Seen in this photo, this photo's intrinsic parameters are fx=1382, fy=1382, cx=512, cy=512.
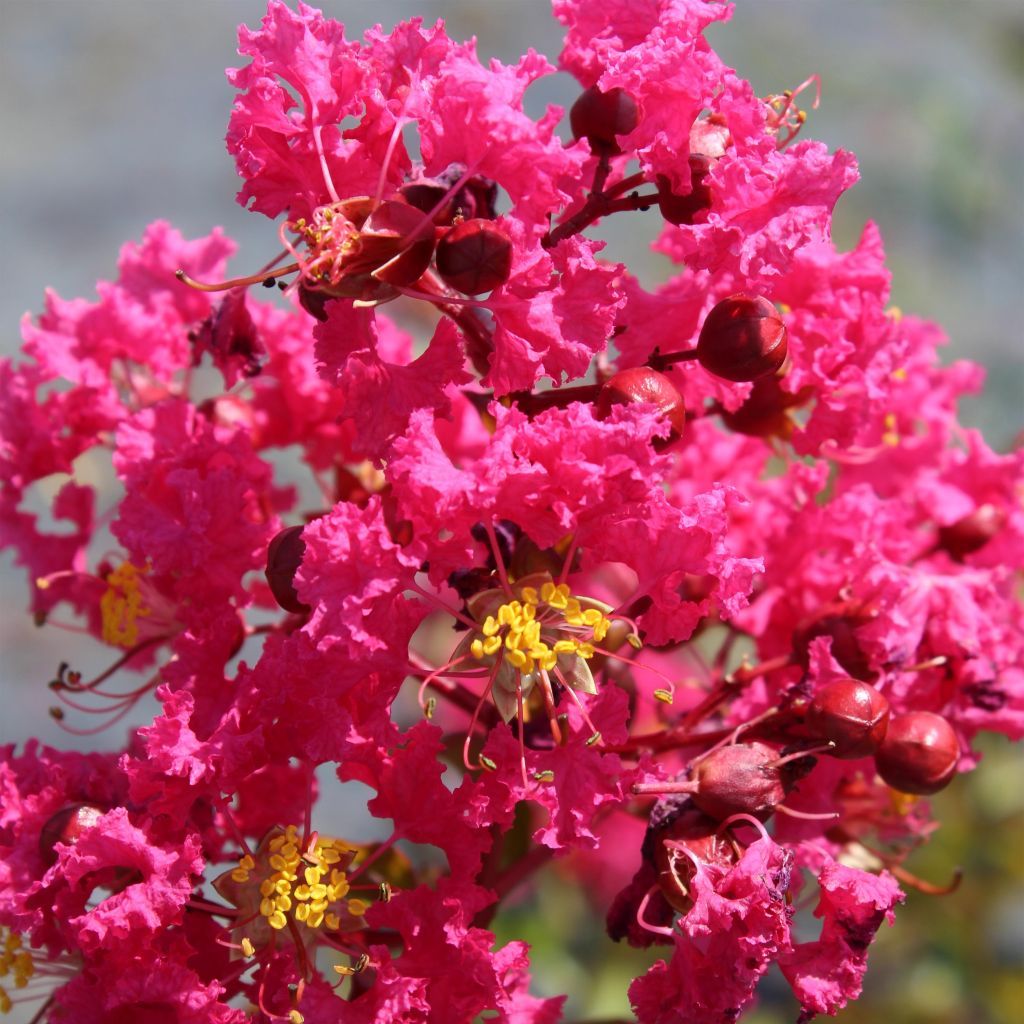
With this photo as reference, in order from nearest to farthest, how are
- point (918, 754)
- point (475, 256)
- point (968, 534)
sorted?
point (475, 256)
point (918, 754)
point (968, 534)

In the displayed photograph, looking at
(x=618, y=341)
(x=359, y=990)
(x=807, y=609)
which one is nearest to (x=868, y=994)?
(x=807, y=609)

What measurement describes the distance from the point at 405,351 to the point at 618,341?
0.48 meters

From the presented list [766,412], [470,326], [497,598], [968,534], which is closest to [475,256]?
[470,326]

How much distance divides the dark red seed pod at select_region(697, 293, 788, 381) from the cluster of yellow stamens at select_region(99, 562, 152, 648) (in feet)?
2.46

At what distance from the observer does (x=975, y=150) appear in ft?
13.6

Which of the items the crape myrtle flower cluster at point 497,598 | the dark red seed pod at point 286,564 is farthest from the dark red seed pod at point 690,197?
the dark red seed pod at point 286,564

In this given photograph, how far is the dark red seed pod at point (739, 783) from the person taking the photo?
1413 mm

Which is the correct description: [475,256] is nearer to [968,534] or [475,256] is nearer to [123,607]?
[123,607]

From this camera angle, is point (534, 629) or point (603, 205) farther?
point (603, 205)

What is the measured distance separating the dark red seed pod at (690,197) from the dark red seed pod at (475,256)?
8.5 inches

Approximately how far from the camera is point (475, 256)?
4.26 feet

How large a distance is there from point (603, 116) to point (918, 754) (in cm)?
77

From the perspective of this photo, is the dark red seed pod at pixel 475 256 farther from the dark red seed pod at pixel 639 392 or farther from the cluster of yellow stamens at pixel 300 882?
the cluster of yellow stamens at pixel 300 882

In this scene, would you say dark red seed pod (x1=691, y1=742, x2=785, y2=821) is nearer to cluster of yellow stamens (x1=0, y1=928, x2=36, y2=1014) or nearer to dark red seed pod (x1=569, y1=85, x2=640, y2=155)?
dark red seed pod (x1=569, y1=85, x2=640, y2=155)
